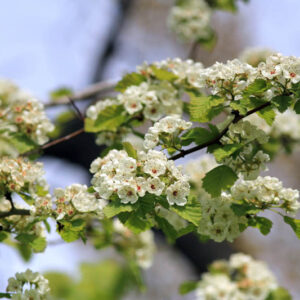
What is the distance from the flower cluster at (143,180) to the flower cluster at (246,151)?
33 centimetres

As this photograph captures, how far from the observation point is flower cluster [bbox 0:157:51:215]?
76.0 inches

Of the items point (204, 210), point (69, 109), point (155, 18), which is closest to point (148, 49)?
point (155, 18)

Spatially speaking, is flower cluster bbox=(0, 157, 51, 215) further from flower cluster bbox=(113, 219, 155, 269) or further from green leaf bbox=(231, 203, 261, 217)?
flower cluster bbox=(113, 219, 155, 269)

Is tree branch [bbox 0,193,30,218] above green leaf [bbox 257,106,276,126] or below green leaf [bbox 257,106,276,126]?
above

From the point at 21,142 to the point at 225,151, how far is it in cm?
122

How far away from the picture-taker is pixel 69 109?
3.94 metres

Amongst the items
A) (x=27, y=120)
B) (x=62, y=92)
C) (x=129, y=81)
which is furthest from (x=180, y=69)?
(x=62, y=92)

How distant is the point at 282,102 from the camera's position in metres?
1.76

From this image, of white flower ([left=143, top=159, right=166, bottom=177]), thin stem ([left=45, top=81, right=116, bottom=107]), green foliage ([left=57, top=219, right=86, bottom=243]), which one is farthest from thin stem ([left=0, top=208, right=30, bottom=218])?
thin stem ([left=45, top=81, right=116, bottom=107])

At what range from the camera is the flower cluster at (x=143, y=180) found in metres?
1.66

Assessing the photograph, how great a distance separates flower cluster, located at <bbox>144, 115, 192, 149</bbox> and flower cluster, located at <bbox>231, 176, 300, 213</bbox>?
38cm

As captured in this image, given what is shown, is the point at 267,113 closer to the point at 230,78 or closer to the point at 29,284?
the point at 230,78

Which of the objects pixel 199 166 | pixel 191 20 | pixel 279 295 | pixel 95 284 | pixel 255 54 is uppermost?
pixel 95 284

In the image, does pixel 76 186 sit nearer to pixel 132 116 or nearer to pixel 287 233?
pixel 132 116
